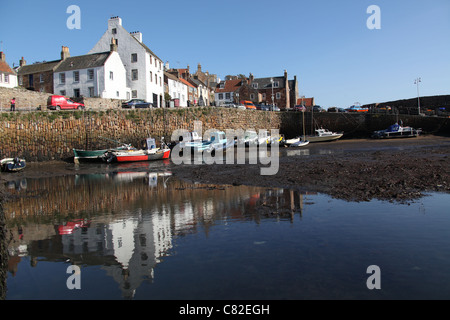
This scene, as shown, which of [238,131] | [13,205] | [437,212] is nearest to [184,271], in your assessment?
[437,212]

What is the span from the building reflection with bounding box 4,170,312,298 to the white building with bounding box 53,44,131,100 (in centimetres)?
2473

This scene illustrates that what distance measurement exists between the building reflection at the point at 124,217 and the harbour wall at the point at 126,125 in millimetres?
13814

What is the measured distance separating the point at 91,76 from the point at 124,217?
33960 mm

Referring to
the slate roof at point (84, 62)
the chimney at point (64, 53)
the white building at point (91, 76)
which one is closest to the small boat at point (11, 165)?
the white building at point (91, 76)

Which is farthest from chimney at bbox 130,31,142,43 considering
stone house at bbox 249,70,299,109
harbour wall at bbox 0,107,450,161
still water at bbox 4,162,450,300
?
still water at bbox 4,162,450,300

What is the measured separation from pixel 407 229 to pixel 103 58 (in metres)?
40.0

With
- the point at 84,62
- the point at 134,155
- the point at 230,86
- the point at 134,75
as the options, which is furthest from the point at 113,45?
the point at 230,86

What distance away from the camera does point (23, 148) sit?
1139 inches

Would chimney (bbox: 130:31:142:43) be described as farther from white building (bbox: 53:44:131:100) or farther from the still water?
the still water

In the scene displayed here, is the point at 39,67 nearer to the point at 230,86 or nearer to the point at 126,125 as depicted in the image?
the point at 126,125

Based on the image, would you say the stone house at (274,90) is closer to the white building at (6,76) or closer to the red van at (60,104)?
the red van at (60,104)

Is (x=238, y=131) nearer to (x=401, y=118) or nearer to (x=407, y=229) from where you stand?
(x=401, y=118)

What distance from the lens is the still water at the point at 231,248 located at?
541 cm
